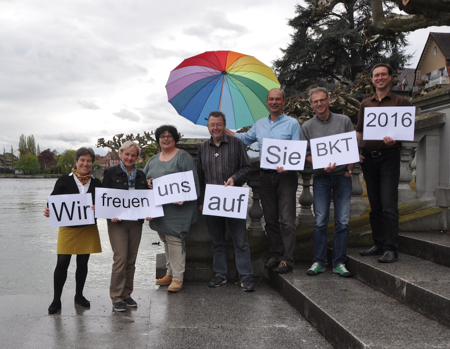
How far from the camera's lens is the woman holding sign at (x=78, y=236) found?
4109 mm

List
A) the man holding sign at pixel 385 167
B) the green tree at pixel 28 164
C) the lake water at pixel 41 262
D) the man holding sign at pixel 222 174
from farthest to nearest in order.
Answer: the green tree at pixel 28 164 → the lake water at pixel 41 262 → the man holding sign at pixel 222 174 → the man holding sign at pixel 385 167

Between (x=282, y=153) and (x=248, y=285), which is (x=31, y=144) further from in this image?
(x=282, y=153)

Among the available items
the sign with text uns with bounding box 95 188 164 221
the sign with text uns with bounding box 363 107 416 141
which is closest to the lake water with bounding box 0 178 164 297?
the sign with text uns with bounding box 95 188 164 221

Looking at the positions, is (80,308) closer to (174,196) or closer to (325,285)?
(174,196)

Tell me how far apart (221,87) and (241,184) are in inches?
52.5

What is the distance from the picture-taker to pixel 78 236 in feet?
13.7

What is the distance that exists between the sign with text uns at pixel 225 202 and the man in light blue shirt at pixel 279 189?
0.34 metres

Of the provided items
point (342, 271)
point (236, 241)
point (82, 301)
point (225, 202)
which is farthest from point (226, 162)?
point (82, 301)

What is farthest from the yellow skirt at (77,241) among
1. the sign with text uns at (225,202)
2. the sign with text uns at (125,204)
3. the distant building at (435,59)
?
the distant building at (435,59)

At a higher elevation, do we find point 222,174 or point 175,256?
point 222,174

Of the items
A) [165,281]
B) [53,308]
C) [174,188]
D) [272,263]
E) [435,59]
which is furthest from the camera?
[435,59]

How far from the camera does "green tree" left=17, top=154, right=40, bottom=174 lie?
125938 millimetres

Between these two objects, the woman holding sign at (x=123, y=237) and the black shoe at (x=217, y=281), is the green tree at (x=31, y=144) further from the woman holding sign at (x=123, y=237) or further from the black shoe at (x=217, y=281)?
the black shoe at (x=217, y=281)

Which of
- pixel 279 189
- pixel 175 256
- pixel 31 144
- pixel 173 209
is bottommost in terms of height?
pixel 175 256
